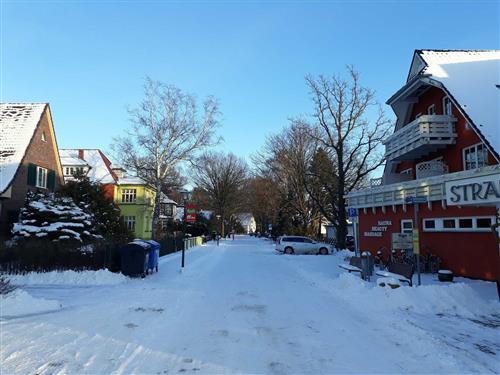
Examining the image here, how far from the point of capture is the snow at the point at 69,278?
14.5 meters

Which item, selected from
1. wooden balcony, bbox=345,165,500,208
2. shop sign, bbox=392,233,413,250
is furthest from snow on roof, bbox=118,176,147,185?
shop sign, bbox=392,233,413,250

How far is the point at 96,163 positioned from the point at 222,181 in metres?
26.5

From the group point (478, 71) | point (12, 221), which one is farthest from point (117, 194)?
point (478, 71)

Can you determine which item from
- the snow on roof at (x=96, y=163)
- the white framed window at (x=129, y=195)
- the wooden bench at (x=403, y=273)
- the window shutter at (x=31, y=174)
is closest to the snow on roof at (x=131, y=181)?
the white framed window at (x=129, y=195)

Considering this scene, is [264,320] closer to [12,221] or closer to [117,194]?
[12,221]

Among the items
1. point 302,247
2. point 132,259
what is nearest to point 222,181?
point 302,247

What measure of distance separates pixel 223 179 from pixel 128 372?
68.6 m

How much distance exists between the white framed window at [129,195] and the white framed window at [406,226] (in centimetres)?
3644

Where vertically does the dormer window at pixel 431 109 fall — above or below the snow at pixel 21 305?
above

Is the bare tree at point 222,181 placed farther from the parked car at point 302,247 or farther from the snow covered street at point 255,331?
the snow covered street at point 255,331

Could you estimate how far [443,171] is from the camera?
21250 mm

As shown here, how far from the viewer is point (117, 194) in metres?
50.2

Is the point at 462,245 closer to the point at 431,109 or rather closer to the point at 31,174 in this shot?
the point at 431,109

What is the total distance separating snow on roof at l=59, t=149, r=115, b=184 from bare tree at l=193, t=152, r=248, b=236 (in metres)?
22.2
